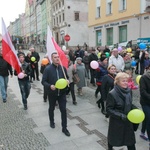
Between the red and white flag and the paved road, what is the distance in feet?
5.25

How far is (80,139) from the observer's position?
5230 millimetres

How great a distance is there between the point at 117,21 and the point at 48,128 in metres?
25.7

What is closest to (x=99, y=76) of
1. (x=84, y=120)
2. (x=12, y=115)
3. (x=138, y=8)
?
(x=84, y=120)

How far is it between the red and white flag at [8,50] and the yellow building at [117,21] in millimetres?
17266

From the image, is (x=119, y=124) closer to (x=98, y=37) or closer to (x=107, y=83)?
(x=107, y=83)

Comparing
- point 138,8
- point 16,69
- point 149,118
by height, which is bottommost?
point 149,118

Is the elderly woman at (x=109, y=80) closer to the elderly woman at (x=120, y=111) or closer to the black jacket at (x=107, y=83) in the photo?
the black jacket at (x=107, y=83)

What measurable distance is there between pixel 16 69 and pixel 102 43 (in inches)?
1059

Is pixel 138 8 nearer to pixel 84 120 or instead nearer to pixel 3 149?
pixel 84 120

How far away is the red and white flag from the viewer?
6.98 metres

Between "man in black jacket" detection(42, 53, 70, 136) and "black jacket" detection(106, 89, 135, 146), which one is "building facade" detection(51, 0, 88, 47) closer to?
"man in black jacket" detection(42, 53, 70, 136)

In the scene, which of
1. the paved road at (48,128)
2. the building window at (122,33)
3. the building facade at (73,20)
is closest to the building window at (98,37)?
the building window at (122,33)

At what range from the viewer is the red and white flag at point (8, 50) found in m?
6.98

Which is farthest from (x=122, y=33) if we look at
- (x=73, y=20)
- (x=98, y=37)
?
(x=73, y=20)
